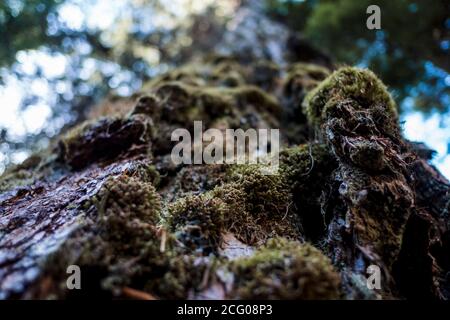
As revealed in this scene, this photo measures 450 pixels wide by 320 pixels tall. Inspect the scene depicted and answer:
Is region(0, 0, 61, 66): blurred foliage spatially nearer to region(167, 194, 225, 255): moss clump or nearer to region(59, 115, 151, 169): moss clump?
region(59, 115, 151, 169): moss clump

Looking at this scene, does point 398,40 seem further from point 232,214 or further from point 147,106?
point 232,214

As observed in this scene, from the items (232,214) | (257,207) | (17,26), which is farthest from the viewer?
(17,26)

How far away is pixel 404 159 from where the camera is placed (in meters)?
3.30

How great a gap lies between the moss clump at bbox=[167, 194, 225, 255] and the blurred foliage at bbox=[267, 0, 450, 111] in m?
6.54

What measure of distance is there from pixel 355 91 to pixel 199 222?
2137mm

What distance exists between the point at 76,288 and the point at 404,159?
2948 millimetres

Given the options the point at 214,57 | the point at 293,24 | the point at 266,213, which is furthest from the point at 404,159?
the point at 293,24

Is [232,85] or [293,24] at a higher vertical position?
[293,24]

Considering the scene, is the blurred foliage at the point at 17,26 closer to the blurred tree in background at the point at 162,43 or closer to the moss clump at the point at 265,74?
the blurred tree in background at the point at 162,43

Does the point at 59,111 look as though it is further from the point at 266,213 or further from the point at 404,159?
the point at 404,159

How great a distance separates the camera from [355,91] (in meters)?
3.65

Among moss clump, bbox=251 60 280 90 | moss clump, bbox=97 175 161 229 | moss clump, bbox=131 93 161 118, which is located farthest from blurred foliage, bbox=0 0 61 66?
moss clump, bbox=97 175 161 229

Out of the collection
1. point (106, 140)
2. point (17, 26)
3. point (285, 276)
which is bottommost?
point (285, 276)

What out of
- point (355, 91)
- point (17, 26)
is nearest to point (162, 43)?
point (17, 26)
